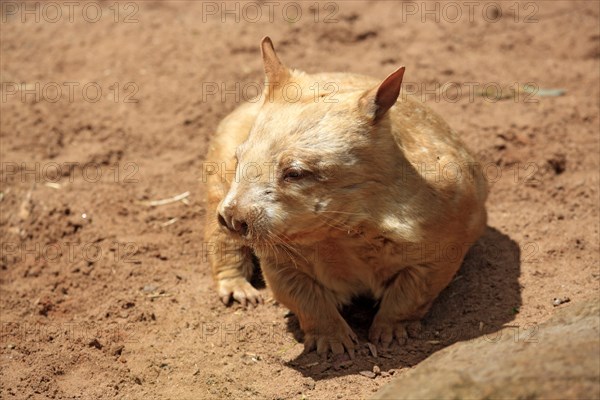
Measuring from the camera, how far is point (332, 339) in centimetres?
654

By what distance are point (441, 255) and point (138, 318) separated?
2.56 meters

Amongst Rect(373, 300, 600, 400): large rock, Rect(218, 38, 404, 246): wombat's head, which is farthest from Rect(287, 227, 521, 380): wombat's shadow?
Rect(373, 300, 600, 400): large rock

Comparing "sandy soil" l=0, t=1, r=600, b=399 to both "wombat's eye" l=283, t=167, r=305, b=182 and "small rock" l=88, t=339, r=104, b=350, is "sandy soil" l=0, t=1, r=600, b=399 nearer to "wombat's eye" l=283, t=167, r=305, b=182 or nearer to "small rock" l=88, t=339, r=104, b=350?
"small rock" l=88, t=339, r=104, b=350

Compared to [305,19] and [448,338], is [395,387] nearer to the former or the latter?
[448,338]

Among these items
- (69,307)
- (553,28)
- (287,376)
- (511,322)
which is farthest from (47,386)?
(553,28)

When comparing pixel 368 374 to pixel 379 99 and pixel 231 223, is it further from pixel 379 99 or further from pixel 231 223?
pixel 379 99

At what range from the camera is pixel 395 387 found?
470 centimetres

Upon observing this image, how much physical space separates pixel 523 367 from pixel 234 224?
7.28 ft

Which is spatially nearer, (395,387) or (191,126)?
(395,387)

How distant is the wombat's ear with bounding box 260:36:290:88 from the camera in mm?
6504

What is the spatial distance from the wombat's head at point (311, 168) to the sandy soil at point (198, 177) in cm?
121

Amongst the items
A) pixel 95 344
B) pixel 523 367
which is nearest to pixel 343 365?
pixel 95 344

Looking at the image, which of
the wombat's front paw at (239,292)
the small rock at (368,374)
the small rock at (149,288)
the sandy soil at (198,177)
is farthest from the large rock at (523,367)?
the small rock at (149,288)

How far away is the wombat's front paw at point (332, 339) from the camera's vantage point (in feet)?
21.3
